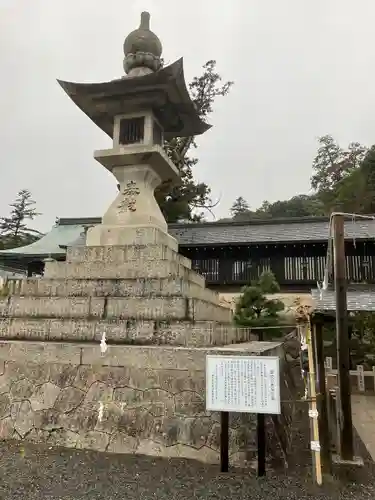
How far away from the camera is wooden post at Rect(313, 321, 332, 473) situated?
3.96m

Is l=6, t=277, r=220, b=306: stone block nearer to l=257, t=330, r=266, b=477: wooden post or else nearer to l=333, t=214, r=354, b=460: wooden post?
l=333, t=214, r=354, b=460: wooden post

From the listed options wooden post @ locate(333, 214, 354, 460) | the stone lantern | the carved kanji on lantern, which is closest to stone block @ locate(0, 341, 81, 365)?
the stone lantern

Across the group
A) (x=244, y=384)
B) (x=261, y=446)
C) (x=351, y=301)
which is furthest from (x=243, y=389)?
(x=351, y=301)

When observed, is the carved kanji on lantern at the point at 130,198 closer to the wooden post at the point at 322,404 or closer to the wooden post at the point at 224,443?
the wooden post at the point at 322,404

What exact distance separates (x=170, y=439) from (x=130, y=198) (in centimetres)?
443

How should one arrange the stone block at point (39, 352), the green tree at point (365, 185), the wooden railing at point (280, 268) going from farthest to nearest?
the green tree at point (365, 185), the wooden railing at point (280, 268), the stone block at point (39, 352)

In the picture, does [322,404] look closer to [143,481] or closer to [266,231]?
[143,481]

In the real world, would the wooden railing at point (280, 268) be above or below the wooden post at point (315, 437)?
above

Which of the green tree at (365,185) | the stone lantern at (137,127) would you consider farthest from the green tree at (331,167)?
the stone lantern at (137,127)

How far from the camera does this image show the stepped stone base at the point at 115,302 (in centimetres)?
540

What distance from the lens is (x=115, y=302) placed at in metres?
5.80

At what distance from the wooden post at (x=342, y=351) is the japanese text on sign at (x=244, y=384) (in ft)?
3.98

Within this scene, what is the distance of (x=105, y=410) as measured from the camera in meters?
4.65

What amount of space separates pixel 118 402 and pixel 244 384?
180 cm
